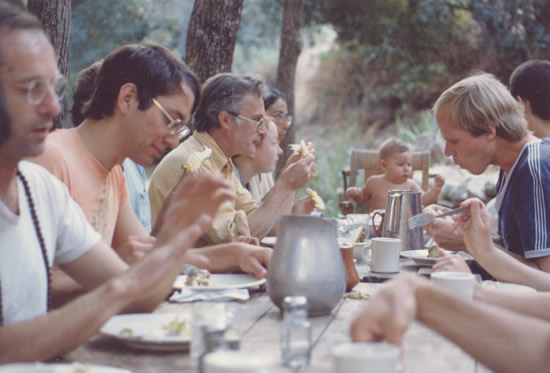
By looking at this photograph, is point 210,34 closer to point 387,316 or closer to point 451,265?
point 451,265

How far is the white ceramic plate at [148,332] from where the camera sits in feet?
5.98

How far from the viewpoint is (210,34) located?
17.2 feet

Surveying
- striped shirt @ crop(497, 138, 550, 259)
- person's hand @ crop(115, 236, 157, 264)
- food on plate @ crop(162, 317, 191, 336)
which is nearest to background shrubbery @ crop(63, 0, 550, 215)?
striped shirt @ crop(497, 138, 550, 259)

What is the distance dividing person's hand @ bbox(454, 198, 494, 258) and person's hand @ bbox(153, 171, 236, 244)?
1258 millimetres

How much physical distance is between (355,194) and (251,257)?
4.29 meters

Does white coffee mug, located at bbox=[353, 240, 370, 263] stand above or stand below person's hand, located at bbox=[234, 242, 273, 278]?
below

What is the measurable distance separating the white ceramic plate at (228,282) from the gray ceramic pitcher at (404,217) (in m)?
1.25

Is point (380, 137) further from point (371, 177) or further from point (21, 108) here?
point (21, 108)

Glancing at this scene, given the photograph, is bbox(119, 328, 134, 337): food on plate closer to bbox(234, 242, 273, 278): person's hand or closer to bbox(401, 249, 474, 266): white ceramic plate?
bbox(234, 242, 273, 278): person's hand

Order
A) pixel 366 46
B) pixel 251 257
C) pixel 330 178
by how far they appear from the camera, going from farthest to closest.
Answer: pixel 366 46
pixel 330 178
pixel 251 257

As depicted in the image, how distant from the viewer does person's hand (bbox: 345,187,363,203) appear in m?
6.93

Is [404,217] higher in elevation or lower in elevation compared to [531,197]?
lower

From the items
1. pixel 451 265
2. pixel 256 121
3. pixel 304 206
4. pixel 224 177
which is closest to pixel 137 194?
pixel 224 177

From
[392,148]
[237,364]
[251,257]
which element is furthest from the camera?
[392,148]
